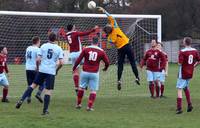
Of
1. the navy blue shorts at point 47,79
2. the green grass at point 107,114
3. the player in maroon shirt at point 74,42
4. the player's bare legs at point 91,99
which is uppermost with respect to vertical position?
the player in maroon shirt at point 74,42

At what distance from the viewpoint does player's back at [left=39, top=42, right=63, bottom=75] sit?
15.3 m

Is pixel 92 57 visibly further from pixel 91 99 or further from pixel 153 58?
pixel 153 58

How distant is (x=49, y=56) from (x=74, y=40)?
13.8 feet

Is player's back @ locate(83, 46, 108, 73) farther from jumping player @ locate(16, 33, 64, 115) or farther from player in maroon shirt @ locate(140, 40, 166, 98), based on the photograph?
player in maroon shirt @ locate(140, 40, 166, 98)

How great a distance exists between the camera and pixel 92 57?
16.6 m

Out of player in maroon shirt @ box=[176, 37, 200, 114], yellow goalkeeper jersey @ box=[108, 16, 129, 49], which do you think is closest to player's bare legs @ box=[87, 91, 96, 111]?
player in maroon shirt @ box=[176, 37, 200, 114]

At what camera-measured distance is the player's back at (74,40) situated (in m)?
19.3

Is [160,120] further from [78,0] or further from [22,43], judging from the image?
[78,0]

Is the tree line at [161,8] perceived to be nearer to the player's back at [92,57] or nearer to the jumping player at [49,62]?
the player's back at [92,57]

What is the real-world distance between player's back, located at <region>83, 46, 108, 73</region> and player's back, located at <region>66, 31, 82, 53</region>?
2.70 metres

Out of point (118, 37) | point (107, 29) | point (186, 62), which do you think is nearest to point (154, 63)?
point (118, 37)

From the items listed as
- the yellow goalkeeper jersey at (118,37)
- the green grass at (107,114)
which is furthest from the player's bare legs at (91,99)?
the yellow goalkeeper jersey at (118,37)

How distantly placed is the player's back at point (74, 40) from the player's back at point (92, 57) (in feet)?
8.84

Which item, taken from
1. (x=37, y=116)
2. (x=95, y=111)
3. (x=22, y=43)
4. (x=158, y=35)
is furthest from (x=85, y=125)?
(x=22, y=43)
